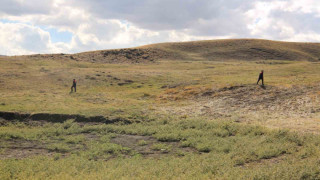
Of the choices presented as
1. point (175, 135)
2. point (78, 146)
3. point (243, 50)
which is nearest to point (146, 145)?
point (175, 135)

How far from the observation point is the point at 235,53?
117 meters

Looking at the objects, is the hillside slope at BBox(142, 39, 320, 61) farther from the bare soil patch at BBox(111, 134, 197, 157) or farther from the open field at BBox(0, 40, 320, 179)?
the bare soil patch at BBox(111, 134, 197, 157)

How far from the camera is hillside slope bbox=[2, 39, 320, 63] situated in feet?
318

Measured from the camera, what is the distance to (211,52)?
120188 mm

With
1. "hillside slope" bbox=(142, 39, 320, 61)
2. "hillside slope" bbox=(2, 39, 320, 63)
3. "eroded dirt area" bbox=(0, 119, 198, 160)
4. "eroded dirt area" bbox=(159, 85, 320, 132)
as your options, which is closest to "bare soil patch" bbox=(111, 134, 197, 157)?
"eroded dirt area" bbox=(0, 119, 198, 160)

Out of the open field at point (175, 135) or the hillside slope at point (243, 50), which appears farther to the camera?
the hillside slope at point (243, 50)

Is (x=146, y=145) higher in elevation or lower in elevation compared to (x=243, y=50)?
lower

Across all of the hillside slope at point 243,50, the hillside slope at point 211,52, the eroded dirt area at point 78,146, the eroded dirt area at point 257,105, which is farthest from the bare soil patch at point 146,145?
the hillside slope at point 243,50

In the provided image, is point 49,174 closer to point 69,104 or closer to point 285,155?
point 285,155

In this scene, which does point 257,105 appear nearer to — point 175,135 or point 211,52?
point 175,135

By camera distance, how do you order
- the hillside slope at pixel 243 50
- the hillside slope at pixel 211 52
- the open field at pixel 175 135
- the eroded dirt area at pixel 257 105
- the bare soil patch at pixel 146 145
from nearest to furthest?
the open field at pixel 175 135
the bare soil patch at pixel 146 145
the eroded dirt area at pixel 257 105
the hillside slope at pixel 211 52
the hillside slope at pixel 243 50

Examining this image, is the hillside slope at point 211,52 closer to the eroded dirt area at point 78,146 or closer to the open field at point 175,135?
the open field at point 175,135

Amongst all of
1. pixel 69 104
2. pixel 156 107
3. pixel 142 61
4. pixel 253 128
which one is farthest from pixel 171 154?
pixel 142 61

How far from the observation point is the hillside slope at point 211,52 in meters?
97.1
